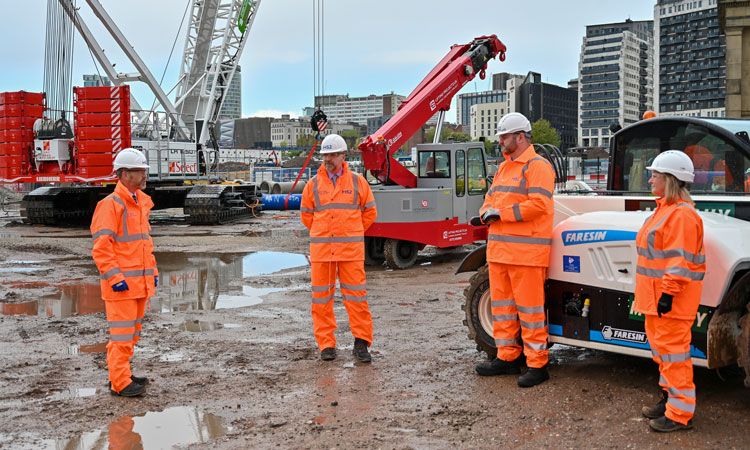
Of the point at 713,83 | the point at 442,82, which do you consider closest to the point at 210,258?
the point at 442,82

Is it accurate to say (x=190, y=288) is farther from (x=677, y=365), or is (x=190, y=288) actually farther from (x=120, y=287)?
(x=677, y=365)

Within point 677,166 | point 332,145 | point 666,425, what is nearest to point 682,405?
point 666,425

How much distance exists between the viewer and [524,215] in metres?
5.80

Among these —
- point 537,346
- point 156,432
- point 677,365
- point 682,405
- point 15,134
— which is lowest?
point 156,432

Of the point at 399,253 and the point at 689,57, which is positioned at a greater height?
the point at 689,57

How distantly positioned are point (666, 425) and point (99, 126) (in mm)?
17354

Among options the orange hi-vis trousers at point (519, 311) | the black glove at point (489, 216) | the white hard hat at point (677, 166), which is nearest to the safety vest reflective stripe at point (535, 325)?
the orange hi-vis trousers at point (519, 311)

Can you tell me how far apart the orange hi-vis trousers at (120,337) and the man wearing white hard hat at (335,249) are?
1664 mm

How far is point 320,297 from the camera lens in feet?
22.8

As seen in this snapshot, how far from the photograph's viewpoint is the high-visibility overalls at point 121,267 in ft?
18.9

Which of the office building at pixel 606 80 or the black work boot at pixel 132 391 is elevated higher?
the office building at pixel 606 80

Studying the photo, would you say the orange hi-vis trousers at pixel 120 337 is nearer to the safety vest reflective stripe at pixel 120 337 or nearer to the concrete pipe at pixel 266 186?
the safety vest reflective stripe at pixel 120 337

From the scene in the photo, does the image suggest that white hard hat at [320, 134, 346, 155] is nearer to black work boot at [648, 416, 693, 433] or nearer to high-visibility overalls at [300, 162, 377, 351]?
high-visibility overalls at [300, 162, 377, 351]

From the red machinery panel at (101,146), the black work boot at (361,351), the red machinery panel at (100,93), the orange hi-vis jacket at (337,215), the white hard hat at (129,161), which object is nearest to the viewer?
the white hard hat at (129,161)
